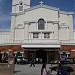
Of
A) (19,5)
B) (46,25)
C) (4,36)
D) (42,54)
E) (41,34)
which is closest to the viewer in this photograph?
(42,54)

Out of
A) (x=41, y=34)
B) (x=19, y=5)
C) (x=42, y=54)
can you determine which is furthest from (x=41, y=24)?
(x=19, y=5)

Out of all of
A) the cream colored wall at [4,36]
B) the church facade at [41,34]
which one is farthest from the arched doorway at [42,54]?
the cream colored wall at [4,36]

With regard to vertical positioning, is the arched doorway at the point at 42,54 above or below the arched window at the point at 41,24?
below

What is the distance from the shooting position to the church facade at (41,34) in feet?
172

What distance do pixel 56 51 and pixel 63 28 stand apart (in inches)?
228

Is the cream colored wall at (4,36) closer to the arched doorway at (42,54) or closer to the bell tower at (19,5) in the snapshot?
the arched doorway at (42,54)

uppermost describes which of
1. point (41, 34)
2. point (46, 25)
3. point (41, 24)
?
point (41, 24)

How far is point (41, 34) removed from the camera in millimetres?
53656

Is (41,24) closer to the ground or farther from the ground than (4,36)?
farther from the ground

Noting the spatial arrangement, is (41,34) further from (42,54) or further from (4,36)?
(4,36)

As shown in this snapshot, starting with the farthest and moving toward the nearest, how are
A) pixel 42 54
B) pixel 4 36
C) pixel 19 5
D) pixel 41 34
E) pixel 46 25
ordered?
pixel 19 5 < pixel 4 36 < pixel 46 25 < pixel 41 34 < pixel 42 54

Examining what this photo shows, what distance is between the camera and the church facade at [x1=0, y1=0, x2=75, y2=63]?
52281 millimetres

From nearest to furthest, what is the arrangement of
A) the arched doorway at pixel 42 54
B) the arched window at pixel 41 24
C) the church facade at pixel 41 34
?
the church facade at pixel 41 34, the arched doorway at pixel 42 54, the arched window at pixel 41 24

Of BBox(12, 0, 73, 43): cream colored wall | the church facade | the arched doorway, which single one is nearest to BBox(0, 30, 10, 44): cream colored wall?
the church facade
